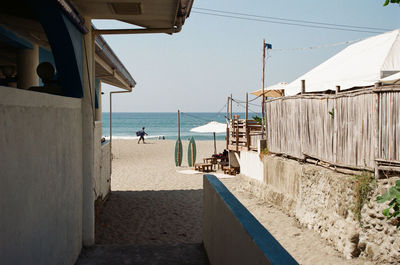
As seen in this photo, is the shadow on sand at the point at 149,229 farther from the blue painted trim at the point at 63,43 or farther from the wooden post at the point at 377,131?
the wooden post at the point at 377,131

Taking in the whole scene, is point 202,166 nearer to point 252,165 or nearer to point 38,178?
point 252,165

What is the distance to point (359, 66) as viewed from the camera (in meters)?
8.63

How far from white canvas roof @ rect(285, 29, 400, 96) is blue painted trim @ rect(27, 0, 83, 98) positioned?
572 centimetres

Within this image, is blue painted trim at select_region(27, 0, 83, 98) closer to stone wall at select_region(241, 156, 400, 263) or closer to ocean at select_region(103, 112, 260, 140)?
stone wall at select_region(241, 156, 400, 263)

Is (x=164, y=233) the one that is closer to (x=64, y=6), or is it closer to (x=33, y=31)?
(x=33, y=31)

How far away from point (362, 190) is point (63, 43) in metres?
5.18

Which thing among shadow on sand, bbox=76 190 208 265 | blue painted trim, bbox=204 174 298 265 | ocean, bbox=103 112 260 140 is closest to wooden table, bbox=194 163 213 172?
shadow on sand, bbox=76 190 208 265

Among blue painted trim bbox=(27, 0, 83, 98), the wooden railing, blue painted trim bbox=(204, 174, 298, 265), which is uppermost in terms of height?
blue painted trim bbox=(27, 0, 83, 98)

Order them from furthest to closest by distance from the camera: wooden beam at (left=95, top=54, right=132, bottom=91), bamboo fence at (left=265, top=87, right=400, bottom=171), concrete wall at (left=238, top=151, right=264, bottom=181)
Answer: concrete wall at (left=238, top=151, right=264, bottom=181), wooden beam at (left=95, top=54, right=132, bottom=91), bamboo fence at (left=265, top=87, right=400, bottom=171)

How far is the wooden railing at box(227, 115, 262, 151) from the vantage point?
14.2 meters

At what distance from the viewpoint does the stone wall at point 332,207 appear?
6133mm

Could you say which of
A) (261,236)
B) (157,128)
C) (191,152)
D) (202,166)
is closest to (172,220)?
(261,236)

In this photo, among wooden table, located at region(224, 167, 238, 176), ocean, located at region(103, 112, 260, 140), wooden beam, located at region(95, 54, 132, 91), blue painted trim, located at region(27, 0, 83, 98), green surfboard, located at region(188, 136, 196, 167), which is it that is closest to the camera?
blue painted trim, located at region(27, 0, 83, 98)

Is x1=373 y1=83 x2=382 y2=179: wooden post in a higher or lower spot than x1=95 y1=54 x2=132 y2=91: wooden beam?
lower
